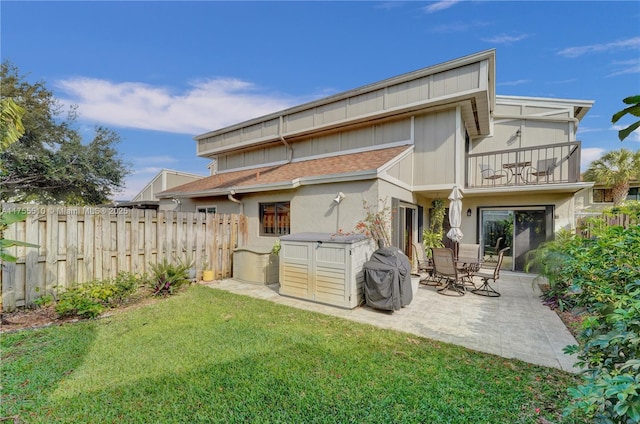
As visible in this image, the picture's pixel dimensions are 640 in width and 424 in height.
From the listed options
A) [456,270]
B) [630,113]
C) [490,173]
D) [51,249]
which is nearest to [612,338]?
[630,113]

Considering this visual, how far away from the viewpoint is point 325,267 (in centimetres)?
644

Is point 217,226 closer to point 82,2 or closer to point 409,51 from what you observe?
point 82,2

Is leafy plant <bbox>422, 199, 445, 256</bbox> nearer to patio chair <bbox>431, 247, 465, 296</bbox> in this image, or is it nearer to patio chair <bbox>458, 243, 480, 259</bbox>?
patio chair <bbox>458, 243, 480, 259</bbox>

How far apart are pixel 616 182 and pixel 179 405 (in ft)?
80.9

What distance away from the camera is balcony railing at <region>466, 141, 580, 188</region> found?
9.59 meters

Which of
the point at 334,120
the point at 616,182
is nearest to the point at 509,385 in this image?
the point at 334,120

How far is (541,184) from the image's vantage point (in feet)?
30.2

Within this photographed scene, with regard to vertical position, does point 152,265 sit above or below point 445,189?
below

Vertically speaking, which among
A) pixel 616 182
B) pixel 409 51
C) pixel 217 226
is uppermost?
pixel 409 51

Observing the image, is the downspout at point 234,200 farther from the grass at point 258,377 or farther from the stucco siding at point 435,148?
the stucco siding at point 435,148

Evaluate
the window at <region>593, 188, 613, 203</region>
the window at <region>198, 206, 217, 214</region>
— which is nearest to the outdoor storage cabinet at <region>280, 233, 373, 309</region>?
the window at <region>198, 206, 217, 214</region>

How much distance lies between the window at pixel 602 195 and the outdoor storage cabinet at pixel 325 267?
79.6 feet

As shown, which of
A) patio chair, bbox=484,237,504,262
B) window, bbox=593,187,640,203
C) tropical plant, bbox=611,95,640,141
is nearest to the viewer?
tropical plant, bbox=611,95,640,141

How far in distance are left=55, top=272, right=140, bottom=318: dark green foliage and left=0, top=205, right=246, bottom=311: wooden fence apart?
0.45m
